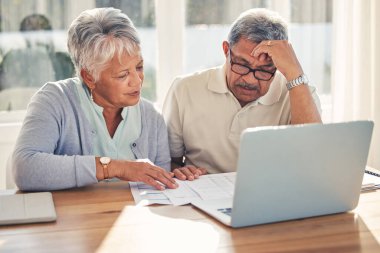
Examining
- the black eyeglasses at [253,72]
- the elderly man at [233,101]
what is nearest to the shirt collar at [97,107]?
the elderly man at [233,101]

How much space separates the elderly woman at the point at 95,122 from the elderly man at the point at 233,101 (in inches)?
6.4

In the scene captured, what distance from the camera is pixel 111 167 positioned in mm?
1908

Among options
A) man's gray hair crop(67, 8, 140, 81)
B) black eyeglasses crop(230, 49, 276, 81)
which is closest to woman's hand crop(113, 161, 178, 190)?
man's gray hair crop(67, 8, 140, 81)

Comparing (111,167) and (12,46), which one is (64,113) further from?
(12,46)

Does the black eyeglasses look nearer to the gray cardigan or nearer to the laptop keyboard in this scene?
the gray cardigan

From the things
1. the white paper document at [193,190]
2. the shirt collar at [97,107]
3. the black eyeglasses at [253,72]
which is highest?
the black eyeglasses at [253,72]

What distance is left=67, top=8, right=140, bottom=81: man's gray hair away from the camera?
2055 mm

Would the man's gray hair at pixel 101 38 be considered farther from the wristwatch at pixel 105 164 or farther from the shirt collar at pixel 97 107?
the wristwatch at pixel 105 164

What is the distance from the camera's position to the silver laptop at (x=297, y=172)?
1.46m

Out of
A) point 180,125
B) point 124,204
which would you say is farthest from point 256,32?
point 124,204

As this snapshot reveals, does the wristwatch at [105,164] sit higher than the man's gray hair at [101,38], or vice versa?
the man's gray hair at [101,38]

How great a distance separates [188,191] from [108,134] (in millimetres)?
425

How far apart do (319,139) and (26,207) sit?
756mm

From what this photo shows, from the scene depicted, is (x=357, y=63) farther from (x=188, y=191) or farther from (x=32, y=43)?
(x=188, y=191)
